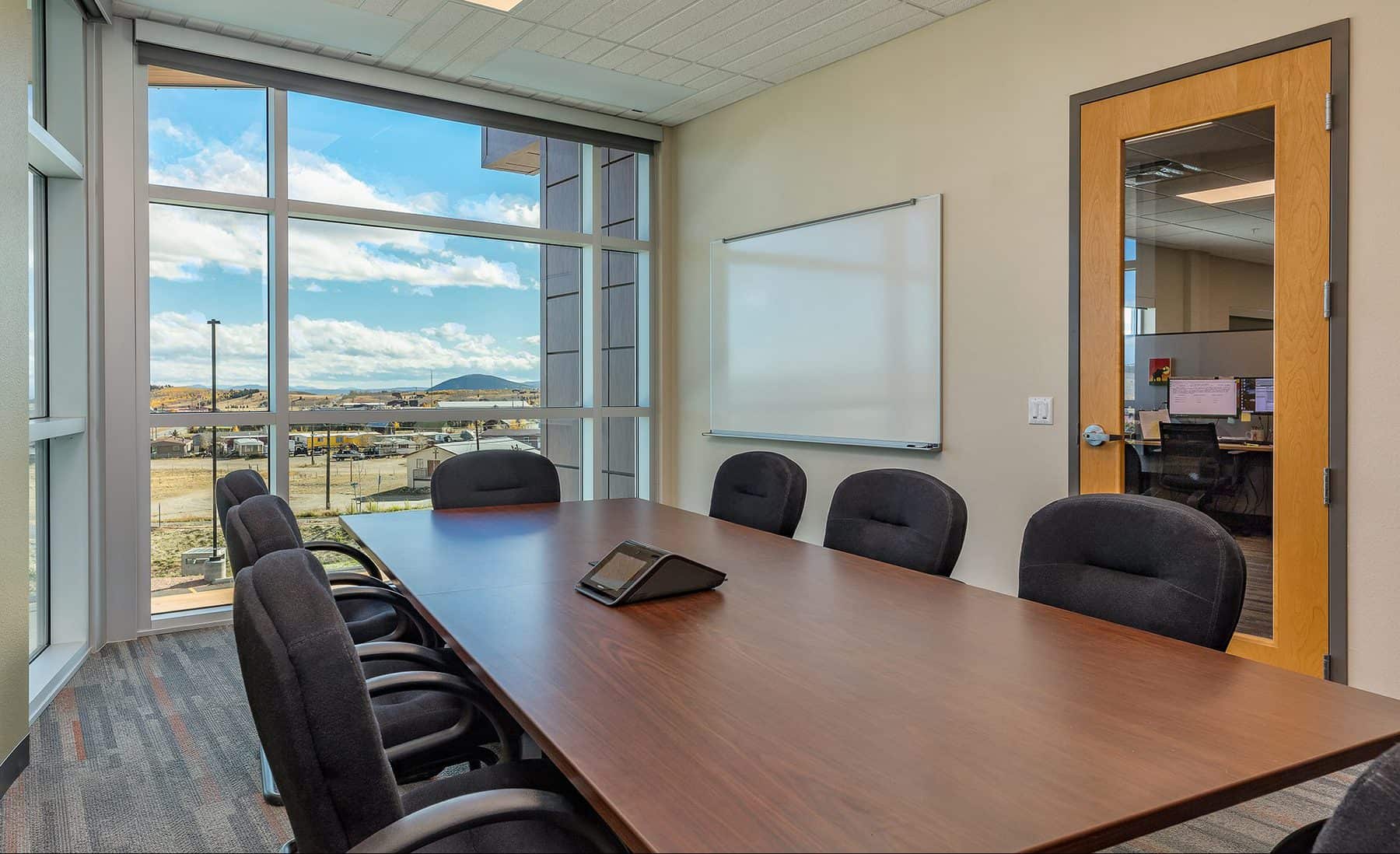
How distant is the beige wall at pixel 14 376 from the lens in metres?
2.62

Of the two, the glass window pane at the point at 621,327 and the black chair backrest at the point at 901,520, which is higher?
the glass window pane at the point at 621,327

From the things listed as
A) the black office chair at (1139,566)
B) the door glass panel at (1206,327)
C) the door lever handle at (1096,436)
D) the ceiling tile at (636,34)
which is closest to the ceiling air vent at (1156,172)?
the door glass panel at (1206,327)

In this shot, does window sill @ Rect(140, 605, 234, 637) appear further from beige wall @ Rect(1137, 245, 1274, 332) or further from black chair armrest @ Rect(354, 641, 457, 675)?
beige wall @ Rect(1137, 245, 1274, 332)

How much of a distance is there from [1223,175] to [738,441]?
3.08 metres

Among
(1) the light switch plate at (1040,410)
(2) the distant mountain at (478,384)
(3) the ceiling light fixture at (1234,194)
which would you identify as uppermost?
(3) the ceiling light fixture at (1234,194)

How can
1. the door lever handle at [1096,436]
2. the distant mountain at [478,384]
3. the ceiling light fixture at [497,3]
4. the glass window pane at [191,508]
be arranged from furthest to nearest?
the distant mountain at [478,384] < the glass window pane at [191,508] < the ceiling light fixture at [497,3] < the door lever handle at [1096,436]

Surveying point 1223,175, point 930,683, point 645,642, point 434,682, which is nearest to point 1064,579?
point 930,683

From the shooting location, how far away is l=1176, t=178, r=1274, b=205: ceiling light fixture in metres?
3.09

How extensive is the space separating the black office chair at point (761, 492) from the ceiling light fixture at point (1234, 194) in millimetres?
1893

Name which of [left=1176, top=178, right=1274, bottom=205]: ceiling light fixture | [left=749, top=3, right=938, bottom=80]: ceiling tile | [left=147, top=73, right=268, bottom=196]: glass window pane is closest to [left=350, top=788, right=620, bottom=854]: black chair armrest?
[left=1176, top=178, right=1274, bottom=205]: ceiling light fixture

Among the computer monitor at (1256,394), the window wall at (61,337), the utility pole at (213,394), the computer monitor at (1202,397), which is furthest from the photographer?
the utility pole at (213,394)

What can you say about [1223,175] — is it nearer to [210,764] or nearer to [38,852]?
[210,764]

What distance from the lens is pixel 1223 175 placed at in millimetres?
3221

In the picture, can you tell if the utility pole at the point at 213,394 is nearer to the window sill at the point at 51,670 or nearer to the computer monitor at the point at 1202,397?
the window sill at the point at 51,670
